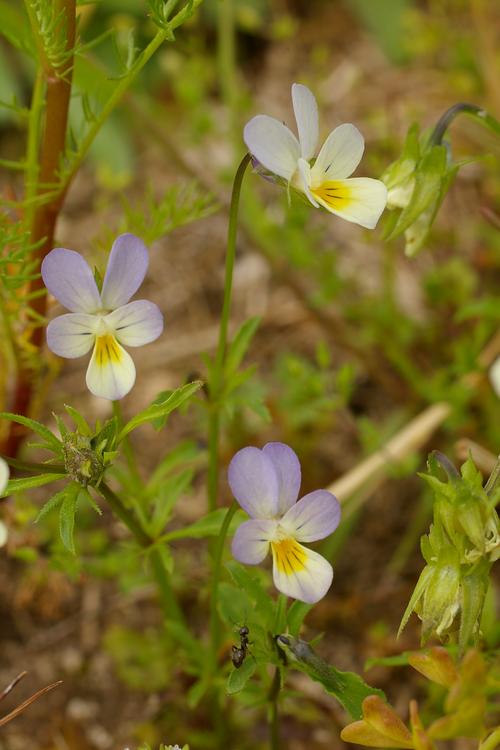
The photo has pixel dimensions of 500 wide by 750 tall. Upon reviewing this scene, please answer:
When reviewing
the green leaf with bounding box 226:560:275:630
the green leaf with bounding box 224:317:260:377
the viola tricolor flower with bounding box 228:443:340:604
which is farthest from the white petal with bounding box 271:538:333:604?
the green leaf with bounding box 224:317:260:377

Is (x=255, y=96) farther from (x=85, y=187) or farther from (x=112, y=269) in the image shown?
(x=112, y=269)

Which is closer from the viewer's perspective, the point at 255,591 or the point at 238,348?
the point at 255,591

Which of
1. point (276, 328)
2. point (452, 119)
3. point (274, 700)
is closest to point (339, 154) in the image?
point (452, 119)

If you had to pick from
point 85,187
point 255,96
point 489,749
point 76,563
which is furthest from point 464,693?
point 255,96

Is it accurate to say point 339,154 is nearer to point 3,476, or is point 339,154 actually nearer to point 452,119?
point 452,119

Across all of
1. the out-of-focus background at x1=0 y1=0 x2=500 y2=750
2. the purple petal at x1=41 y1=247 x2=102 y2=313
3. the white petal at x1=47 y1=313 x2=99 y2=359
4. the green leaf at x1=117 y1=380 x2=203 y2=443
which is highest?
the purple petal at x1=41 y1=247 x2=102 y2=313

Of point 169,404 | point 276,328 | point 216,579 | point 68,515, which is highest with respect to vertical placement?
point 169,404

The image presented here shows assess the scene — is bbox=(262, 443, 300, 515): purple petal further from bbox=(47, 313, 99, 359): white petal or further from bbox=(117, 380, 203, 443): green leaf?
bbox=(47, 313, 99, 359): white petal
